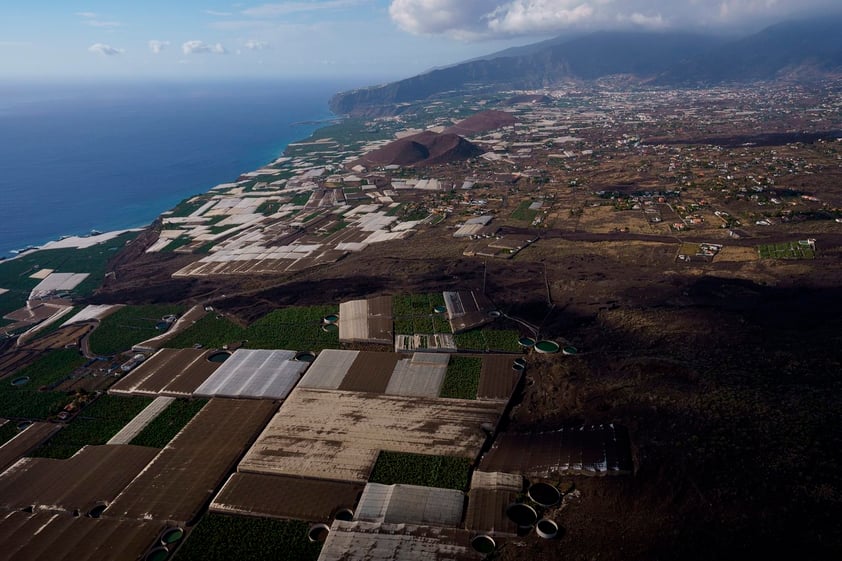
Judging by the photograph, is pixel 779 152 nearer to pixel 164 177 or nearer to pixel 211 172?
pixel 211 172

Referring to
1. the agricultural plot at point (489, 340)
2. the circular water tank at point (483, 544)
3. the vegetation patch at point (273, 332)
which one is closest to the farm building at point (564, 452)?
the circular water tank at point (483, 544)

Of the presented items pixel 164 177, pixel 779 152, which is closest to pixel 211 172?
pixel 164 177

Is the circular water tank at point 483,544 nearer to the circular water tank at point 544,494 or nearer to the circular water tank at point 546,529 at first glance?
the circular water tank at point 546,529

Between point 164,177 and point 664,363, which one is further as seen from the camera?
point 164,177

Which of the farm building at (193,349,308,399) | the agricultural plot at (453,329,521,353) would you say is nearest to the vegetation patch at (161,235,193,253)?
the farm building at (193,349,308,399)

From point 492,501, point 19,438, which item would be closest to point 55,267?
point 19,438

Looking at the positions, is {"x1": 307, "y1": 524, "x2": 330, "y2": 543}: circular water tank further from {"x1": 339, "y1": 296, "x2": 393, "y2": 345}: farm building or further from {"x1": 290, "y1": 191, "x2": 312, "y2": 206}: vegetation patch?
{"x1": 290, "y1": 191, "x2": 312, "y2": 206}: vegetation patch
